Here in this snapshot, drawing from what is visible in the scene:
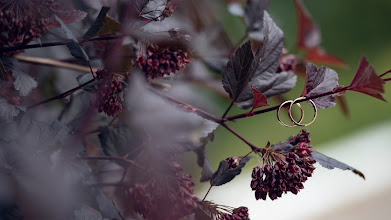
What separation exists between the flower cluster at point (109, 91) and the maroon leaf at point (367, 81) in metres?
0.09

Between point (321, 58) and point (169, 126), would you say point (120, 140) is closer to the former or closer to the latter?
point (169, 126)

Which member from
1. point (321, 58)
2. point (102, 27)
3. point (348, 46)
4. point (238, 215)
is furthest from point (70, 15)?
point (348, 46)

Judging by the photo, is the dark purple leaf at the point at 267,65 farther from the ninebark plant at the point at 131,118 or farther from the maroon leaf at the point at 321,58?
the maroon leaf at the point at 321,58

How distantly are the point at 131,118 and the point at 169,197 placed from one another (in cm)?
4

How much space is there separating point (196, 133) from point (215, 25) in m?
0.19

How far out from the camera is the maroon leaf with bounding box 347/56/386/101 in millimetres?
157

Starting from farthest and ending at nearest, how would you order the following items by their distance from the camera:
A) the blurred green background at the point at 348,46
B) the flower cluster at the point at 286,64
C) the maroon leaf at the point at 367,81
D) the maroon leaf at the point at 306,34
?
the blurred green background at the point at 348,46
the maroon leaf at the point at 306,34
the flower cluster at the point at 286,64
the maroon leaf at the point at 367,81

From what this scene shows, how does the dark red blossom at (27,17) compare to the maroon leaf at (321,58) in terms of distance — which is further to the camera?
the maroon leaf at (321,58)

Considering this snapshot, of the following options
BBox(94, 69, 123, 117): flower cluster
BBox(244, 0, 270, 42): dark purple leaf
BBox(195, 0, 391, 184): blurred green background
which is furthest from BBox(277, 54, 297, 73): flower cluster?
BBox(195, 0, 391, 184): blurred green background

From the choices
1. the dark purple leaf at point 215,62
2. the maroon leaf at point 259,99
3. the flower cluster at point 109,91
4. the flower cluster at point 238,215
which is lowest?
the flower cluster at point 238,215

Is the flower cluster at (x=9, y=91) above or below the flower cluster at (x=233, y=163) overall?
below

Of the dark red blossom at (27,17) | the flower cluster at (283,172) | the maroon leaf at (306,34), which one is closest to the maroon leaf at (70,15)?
the dark red blossom at (27,17)

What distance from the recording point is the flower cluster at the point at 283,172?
177 millimetres

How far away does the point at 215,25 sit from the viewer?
369 millimetres
